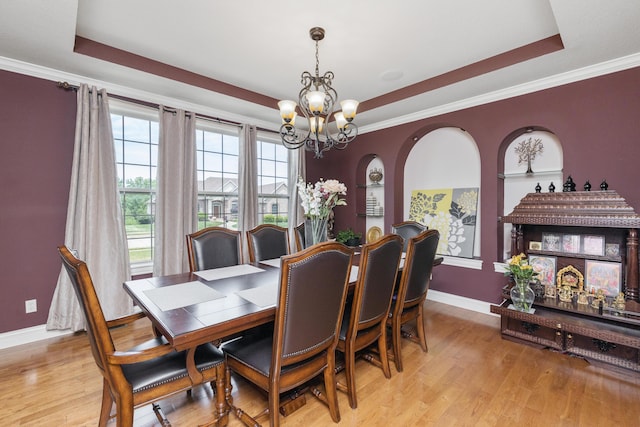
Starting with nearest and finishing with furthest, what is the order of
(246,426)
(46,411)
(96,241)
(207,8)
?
(246,426) < (46,411) < (207,8) < (96,241)

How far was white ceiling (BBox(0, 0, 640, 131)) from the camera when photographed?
6.91 ft

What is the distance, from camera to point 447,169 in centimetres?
409

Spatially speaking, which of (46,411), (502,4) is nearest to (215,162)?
(46,411)

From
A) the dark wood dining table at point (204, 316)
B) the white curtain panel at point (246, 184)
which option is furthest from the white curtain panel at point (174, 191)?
the dark wood dining table at point (204, 316)

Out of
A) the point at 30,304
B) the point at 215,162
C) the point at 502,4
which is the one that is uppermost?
the point at 502,4

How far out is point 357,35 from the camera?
8.18 ft

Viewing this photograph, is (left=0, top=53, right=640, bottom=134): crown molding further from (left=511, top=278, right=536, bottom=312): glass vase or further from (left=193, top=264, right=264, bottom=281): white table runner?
(left=193, top=264, right=264, bottom=281): white table runner

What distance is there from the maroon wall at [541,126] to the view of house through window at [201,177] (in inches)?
63.4

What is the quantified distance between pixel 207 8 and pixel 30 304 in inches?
124

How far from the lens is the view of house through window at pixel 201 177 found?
11.1ft

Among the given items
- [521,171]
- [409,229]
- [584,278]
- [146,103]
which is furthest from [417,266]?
[146,103]

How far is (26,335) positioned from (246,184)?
2.70 m

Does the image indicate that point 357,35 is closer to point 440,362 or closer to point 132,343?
point 440,362

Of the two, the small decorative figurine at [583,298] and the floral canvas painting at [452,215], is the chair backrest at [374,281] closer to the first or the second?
the small decorative figurine at [583,298]
